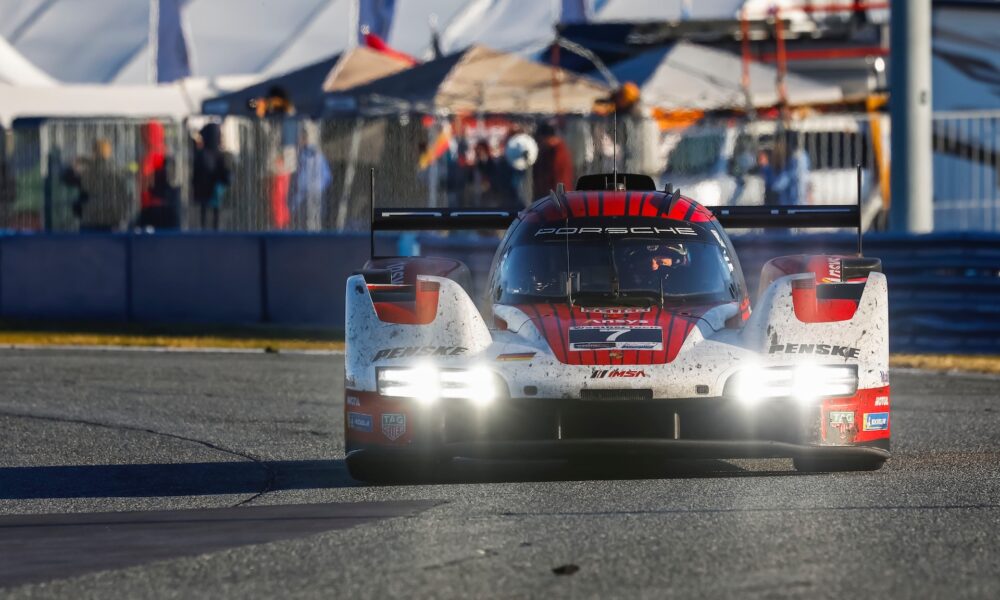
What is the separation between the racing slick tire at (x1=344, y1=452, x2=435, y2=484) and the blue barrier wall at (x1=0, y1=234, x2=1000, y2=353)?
8597mm

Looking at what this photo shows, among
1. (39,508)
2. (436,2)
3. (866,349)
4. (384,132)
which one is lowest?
(39,508)

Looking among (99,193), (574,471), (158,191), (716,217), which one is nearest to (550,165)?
(158,191)

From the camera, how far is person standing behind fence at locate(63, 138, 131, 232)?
2128 centimetres

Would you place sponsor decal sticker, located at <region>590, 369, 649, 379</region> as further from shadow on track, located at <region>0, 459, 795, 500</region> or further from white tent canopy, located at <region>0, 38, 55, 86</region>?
white tent canopy, located at <region>0, 38, 55, 86</region>

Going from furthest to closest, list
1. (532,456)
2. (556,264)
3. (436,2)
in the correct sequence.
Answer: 1. (436,2)
2. (556,264)
3. (532,456)

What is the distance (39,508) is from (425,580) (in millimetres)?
2506

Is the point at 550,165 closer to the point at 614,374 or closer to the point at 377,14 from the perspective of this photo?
the point at 614,374

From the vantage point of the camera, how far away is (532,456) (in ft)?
25.4

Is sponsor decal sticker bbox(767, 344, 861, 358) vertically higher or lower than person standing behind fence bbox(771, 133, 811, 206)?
lower

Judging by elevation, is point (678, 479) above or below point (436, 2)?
below

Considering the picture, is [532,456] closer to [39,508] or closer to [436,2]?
[39,508]

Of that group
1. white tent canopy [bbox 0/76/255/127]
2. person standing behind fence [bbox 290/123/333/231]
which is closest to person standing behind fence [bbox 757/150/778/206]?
person standing behind fence [bbox 290/123/333/231]

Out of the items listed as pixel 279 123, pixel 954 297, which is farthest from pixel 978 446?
pixel 279 123

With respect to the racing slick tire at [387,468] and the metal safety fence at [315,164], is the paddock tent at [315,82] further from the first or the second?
the racing slick tire at [387,468]
